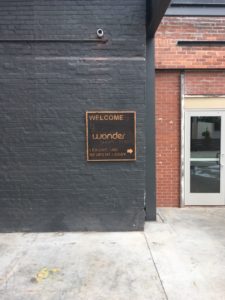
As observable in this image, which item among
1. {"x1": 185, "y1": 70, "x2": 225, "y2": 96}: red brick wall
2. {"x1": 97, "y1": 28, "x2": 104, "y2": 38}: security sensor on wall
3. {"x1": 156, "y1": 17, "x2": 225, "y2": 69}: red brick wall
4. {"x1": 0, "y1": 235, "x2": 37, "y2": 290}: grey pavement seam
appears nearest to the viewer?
{"x1": 0, "y1": 235, "x2": 37, "y2": 290}: grey pavement seam

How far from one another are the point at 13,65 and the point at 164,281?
406cm

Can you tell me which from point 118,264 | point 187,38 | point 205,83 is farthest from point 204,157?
point 118,264

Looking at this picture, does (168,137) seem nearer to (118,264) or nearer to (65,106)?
(65,106)

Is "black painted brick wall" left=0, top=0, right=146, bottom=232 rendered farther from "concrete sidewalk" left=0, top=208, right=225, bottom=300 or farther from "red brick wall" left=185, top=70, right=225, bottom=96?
"red brick wall" left=185, top=70, right=225, bottom=96

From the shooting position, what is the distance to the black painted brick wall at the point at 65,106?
18.9 ft

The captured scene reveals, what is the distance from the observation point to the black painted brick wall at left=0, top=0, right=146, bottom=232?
18.9 feet

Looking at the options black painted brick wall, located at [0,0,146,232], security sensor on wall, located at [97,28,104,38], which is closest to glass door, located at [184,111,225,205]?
black painted brick wall, located at [0,0,146,232]

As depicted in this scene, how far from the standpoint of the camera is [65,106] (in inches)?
229

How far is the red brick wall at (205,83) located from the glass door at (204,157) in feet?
1.43

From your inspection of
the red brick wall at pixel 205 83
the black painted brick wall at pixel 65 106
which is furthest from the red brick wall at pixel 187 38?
the black painted brick wall at pixel 65 106

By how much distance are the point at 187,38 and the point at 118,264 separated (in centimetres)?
471

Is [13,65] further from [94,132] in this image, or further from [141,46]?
[141,46]

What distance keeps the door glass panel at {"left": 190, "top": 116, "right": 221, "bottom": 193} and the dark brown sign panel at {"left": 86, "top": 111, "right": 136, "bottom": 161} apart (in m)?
2.06

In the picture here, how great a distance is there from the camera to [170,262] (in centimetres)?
451
